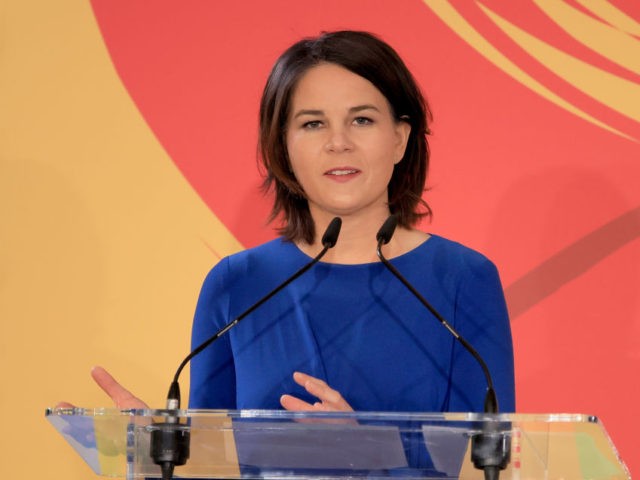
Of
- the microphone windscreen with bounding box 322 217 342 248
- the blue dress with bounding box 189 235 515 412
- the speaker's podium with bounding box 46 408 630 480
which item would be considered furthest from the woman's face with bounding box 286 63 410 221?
the speaker's podium with bounding box 46 408 630 480

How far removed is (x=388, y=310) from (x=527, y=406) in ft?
2.29

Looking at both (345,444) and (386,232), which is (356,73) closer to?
(386,232)

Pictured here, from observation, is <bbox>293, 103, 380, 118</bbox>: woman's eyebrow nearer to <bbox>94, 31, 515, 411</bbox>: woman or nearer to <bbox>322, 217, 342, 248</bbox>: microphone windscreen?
<bbox>94, 31, 515, 411</bbox>: woman

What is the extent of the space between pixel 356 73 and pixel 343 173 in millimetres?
217

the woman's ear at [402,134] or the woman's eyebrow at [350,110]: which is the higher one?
the woman's eyebrow at [350,110]

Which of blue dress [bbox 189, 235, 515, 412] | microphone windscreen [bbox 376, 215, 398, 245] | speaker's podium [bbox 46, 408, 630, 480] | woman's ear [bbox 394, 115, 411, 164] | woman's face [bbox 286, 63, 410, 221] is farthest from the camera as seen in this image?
woman's ear [bbox 394, 115, 411, 164]

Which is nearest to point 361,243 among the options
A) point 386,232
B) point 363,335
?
point 363,335

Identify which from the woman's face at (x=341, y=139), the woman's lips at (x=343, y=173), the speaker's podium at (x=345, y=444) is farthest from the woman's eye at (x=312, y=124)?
the speaker's podium at (x=345, y=444)

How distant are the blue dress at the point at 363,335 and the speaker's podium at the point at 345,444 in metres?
0.59

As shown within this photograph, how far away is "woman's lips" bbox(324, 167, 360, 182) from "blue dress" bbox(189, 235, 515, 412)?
191 millimetres

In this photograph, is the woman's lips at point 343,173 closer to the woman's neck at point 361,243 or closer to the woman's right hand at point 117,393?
the woman's neck at point 361,243

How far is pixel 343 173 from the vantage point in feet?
7.27

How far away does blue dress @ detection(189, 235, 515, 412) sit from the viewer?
211 cm

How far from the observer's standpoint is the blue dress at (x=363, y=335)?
2111 millimetres
